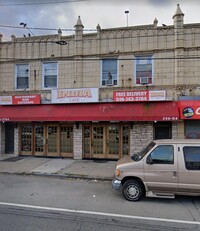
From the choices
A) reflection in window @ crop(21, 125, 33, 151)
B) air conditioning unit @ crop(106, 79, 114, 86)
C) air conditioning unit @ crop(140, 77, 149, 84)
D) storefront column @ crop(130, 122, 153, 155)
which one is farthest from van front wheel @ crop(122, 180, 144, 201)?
reflection in window @ crop(21, 125, 33, 151)

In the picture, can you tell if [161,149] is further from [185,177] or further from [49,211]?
[49,211]

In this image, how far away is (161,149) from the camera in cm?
666

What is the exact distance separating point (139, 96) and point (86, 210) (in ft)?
25.2

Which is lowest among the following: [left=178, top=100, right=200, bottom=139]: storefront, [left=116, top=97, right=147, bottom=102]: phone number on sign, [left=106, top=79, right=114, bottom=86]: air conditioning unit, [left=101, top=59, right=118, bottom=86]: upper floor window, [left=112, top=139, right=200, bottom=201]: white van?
[left=112, top=139, right=200, bottom=201]: white van

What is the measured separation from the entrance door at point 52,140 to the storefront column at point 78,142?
1.24 m

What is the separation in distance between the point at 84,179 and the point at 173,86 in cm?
695

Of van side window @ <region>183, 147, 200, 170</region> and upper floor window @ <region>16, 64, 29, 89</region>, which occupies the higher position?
upper floor window @ <region>16, 64, 29, 89</region>

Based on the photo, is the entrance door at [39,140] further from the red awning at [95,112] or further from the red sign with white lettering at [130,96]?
the red sign with white lettering at [130,96]

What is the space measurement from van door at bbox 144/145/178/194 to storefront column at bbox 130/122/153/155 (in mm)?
5992

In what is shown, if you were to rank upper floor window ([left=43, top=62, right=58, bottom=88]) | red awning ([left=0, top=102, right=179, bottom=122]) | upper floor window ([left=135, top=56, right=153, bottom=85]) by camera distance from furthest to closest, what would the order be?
upper floor window ([left=43, top=62, right=58, bottom=88]) → upper floor window ([left=135, top=56, right=153, bottom=85]) → red awning ([left=0, top=102, right=179, bottom=122])

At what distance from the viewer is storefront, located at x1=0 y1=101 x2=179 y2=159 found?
12.0 meters

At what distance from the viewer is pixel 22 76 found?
1455 cm

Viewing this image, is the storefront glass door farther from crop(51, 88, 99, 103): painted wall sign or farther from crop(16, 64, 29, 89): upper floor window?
crop(16, 64, 29, 89): upper floor window

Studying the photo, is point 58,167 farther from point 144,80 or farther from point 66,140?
point 144,80
